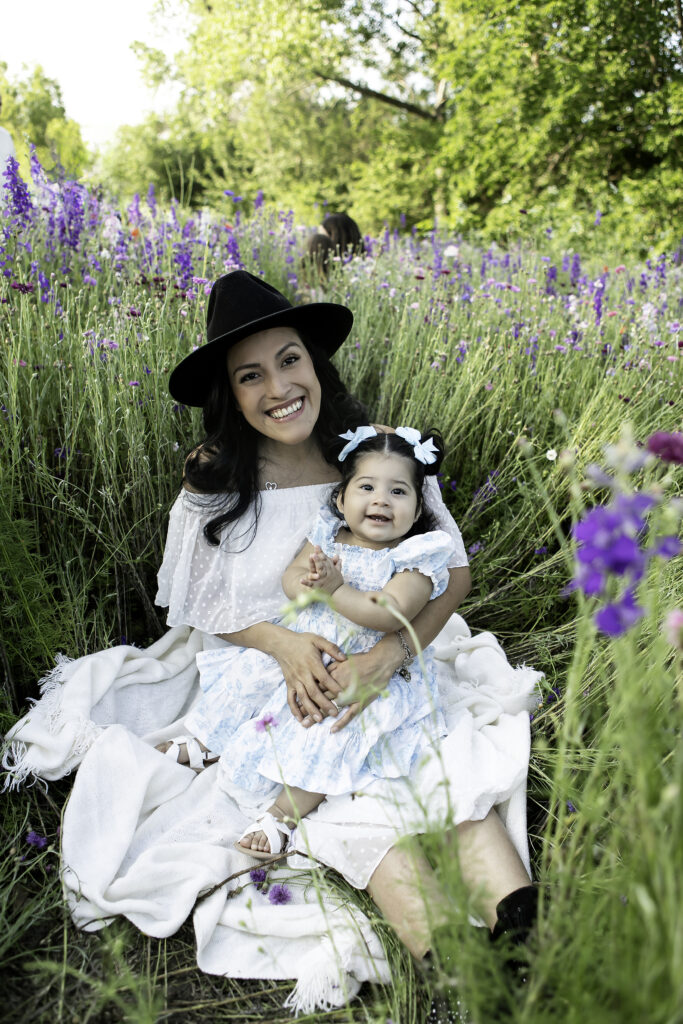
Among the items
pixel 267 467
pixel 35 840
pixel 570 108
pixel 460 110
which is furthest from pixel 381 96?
pixel 35 840

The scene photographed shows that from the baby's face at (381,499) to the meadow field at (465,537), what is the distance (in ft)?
1.24

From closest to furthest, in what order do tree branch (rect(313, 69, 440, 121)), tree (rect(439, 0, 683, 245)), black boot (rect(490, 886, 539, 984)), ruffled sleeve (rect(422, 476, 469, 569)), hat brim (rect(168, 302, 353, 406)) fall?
black boot (rect(490, 886, 539, 984)) < hat brim (rect(168, 302, 353, 406)) < ruffled sleeve (rect(422, 476, 469, 569)) < tree (rect(439, 0, 683, 245)) < tree branch (rect(313, 69, 440, 121))

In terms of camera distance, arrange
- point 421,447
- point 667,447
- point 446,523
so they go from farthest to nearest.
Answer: point 446,523
point 421,447
point 667,447

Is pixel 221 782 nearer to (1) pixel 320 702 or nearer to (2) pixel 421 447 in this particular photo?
(1) pixel 320 702

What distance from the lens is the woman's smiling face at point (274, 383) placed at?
79.2 inches

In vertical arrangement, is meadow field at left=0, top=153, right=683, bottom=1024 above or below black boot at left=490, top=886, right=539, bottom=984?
above

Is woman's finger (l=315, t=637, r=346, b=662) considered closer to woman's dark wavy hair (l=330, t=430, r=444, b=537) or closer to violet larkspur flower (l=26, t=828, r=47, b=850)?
woman's dark wavy hair (l=330, t=430, r=444, b=537)

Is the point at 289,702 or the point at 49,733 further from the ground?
the point at 289,702

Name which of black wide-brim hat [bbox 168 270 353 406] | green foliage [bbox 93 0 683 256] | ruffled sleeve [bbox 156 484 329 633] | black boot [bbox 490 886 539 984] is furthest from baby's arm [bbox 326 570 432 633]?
green foliage [bbox 93 0 683 256]

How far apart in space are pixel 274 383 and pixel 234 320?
0.20 meters

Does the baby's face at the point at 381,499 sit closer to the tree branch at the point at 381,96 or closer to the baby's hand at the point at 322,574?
the baby's hand at the point at 322,574

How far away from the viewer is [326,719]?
1.78 metres

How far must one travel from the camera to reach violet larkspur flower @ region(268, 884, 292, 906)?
1.65 m

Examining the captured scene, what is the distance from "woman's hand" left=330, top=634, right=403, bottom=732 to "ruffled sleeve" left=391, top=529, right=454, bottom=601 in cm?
18
